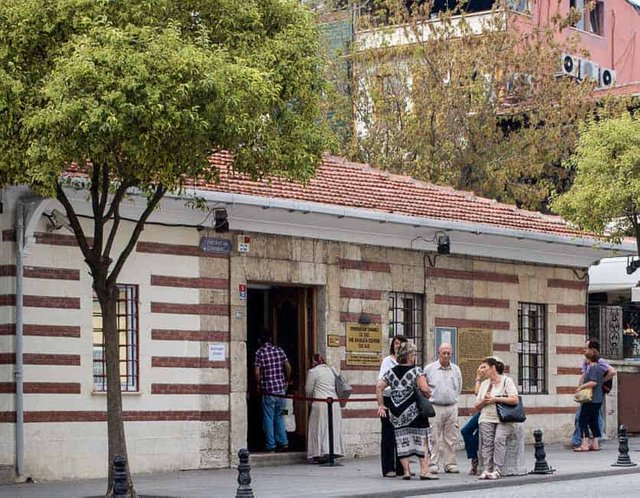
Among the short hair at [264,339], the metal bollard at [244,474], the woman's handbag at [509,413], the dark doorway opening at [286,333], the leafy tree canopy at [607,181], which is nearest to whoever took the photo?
the metal bollard at [244,474]

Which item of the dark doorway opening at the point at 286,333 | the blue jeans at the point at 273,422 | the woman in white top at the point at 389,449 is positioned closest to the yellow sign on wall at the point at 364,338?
the dark doorway opening at the point at 286,333

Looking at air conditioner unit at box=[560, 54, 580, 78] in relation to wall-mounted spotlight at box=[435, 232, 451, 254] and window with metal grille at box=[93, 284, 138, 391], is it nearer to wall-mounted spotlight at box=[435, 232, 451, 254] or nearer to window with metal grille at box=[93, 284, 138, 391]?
wall-mounted spotlight at box=[435, 232, 451, 254]

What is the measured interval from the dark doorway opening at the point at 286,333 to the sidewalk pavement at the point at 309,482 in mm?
1111

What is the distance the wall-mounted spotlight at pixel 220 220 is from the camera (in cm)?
2184

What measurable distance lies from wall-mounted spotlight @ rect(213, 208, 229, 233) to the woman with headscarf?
2626 mm

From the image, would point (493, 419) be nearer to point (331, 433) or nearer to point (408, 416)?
point (408, 416)

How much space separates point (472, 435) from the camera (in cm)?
2095

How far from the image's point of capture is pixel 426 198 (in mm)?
27641

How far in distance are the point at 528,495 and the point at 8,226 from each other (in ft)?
23.7

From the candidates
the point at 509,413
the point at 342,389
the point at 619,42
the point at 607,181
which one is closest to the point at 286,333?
the point at 342,389

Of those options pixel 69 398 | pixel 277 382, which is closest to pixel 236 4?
pixel 69 398

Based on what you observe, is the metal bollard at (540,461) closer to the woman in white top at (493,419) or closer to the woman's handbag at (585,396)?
the woman in white top at (493,419)

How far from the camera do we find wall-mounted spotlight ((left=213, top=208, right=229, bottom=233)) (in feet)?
71.7

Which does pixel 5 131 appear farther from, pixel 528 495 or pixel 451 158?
pixel 451 158
